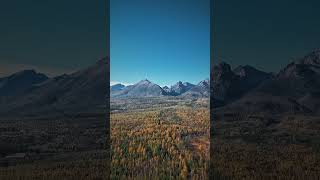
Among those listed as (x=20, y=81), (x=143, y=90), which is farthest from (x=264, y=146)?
(x=20, y=81)

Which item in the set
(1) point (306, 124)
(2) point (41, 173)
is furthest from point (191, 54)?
(2) point (41, 173)

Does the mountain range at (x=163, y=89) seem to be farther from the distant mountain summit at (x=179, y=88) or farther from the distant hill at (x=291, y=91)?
the distant hill at (x=291, y=91)

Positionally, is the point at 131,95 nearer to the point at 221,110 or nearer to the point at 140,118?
the point at 140,118

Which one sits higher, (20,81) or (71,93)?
(20,81)

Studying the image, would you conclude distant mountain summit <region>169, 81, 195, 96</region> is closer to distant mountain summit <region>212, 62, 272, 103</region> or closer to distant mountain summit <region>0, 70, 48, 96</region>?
distant mountain summit <region>212, 62, 272, 103</region>

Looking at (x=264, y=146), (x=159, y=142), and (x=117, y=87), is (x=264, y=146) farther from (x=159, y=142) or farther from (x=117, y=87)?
(x=117, y=87)
